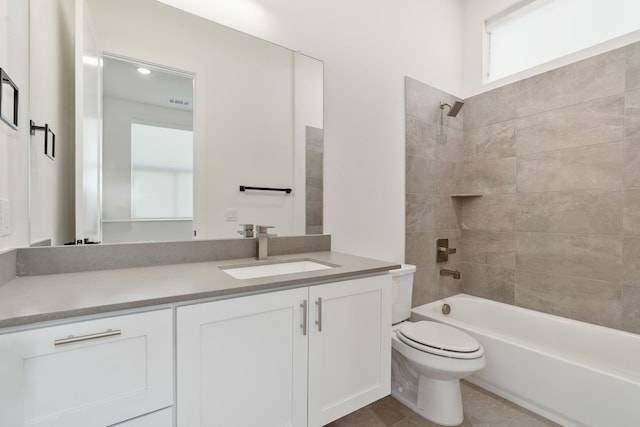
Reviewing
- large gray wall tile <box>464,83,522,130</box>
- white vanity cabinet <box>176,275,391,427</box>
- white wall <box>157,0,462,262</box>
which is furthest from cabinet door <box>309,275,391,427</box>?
large gray wall tile <box>464,83,522,130</box>

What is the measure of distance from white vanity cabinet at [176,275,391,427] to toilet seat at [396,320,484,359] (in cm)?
32

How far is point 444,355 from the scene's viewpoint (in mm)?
1541

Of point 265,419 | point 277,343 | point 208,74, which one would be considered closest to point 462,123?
point 208,74

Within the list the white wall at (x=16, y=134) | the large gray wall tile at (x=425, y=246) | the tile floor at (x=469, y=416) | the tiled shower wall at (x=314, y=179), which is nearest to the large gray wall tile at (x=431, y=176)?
the large gray wall tile at (x=425, y=246)

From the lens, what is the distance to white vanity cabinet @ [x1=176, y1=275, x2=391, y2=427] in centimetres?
92

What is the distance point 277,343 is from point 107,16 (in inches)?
60.7

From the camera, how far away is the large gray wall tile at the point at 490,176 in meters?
2.45

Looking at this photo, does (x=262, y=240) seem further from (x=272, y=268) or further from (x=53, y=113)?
(x=53, y=113)

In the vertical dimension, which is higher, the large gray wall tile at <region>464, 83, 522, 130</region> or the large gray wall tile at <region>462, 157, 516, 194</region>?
the large gray wall tile at <region>464, 83, 522, 130</region>

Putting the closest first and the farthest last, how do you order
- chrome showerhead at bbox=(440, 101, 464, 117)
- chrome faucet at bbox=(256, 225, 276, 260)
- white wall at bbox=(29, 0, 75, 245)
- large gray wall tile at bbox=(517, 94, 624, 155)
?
white wall at bbox=(29, 0, 75, 245)
chrome faucet at bbox=(256, 225, 276, 260)
large gray wall tile at bbox=(517, 94, 624, 155)
chrome showerhead at bbox=(440, 101, 464, 117)

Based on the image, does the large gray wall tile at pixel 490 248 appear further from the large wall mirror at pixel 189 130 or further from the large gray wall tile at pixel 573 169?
the large wall mirror at pixel 189 130

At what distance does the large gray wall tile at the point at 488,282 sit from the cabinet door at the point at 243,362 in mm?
2092

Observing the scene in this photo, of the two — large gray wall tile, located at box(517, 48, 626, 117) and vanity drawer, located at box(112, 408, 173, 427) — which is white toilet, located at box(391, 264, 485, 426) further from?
large gray wall tile, located at box(517, 48, 626, 117)

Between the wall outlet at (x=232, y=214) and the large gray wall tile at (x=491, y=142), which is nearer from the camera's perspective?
the wall outlet at (x=232, y=214)
